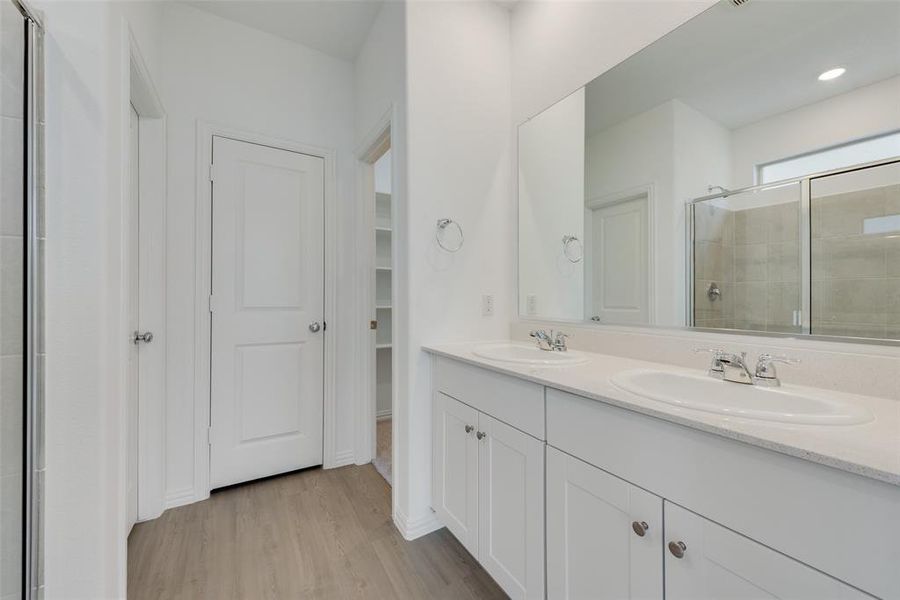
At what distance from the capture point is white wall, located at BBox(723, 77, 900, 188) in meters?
0.90

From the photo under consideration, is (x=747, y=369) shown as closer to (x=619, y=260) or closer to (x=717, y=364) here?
(x=717, y=364)

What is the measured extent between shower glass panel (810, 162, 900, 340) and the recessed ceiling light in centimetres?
26

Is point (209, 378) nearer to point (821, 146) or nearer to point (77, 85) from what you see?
point (77, 85)

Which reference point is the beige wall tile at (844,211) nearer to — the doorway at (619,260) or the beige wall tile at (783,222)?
the beige wall tile at (783,222)

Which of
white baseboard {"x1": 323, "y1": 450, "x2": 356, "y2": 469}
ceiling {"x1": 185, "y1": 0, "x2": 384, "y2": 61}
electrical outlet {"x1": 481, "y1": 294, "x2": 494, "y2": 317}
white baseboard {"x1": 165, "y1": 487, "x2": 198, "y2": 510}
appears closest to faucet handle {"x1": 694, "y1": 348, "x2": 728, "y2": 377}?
electrical outlet {"x1": 481, "y1": 294, "x2": 494, "y2": 317}

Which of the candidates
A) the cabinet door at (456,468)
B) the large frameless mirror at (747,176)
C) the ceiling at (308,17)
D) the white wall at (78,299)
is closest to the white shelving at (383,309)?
the ceiling at (308,17)

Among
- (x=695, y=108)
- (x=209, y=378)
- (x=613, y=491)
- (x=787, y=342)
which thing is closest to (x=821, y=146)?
(x=695, y=108)

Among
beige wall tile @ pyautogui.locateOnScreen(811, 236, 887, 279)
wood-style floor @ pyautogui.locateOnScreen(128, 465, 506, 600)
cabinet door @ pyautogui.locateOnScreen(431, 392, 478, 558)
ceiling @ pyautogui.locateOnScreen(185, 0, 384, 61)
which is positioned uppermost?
ceiling @ pyautogui.locateOnScreen(185, 0, 384, 61)

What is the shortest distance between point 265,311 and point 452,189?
130 cm

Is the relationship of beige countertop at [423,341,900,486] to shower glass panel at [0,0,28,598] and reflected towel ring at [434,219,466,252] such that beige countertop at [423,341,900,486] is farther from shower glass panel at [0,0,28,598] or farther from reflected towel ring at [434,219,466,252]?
shower glass panel at [0,0,28,598]

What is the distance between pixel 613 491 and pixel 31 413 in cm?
150

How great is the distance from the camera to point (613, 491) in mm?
907

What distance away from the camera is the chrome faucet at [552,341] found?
5.30 ft

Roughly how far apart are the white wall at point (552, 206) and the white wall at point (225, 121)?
113 centimetres
